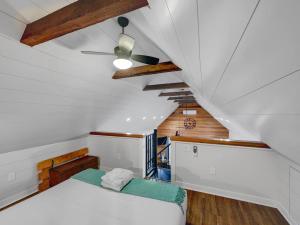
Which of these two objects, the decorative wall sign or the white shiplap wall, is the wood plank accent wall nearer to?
the decorative wall sign

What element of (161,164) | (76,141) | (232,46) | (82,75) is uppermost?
(82,75)

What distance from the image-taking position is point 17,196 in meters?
2.64

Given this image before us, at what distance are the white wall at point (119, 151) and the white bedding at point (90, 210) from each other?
5.19 feet

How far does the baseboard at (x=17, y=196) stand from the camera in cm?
247

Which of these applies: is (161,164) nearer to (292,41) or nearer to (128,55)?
(128,55)

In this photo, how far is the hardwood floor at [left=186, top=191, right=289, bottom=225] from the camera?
207 cm

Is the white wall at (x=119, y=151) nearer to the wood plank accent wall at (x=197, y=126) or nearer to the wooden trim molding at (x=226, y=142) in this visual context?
the wooden trim molding at (x=226, y=142)

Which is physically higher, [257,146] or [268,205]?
[257,146]

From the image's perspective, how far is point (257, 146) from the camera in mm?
2379

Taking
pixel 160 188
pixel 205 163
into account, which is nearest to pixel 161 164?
pixel 205 163

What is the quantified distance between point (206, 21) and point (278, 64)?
0.26m

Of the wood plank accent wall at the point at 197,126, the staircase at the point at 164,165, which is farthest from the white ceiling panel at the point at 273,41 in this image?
the wood plank accent wall at the point at 197,126

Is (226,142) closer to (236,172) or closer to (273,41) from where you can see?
(236,172)

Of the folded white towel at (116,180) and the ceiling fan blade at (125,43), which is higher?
the ceiling fan blade at (125,43)
